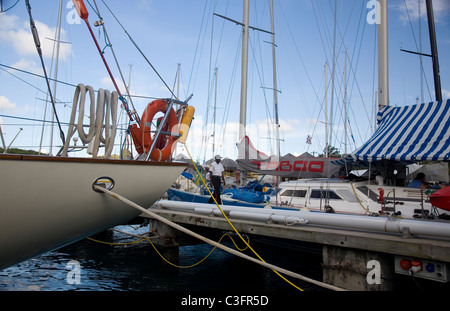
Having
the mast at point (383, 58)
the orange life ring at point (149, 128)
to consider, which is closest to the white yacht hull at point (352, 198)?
the mast at point (383, 58)

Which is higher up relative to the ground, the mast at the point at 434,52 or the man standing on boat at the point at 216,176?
the mast at the point at 434,52

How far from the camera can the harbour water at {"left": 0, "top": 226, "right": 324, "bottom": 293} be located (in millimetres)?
5621

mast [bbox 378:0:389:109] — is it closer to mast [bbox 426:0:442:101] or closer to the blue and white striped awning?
the blue and white striped awning

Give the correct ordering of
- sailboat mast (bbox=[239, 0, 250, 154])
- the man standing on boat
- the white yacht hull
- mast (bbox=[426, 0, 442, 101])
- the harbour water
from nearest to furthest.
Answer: the harbour water
the white yacht hull
the man standing on boat
mast (bbox=[426, 0, 442, 101])
sailboat mast (bbox=[239, 0, 250, 154])

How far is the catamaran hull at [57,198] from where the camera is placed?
3166 mm

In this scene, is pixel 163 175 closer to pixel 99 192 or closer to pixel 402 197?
A: pixel 99 192

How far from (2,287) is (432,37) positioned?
44.4ft

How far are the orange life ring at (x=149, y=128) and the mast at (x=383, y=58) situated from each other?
6.74m

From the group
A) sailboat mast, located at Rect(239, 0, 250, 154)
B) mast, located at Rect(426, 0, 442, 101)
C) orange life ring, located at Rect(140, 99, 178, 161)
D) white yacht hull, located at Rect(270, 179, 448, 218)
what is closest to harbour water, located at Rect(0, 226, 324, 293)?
white yacht hull, located at Rect(270, 179, 448, 218)

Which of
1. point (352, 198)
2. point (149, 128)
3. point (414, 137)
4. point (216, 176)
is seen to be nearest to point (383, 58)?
point (414, 137)

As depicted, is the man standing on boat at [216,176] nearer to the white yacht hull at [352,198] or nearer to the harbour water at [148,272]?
the harbour water at [148,272]

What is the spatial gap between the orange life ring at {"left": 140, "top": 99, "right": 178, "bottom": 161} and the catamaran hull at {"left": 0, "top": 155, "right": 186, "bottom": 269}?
278mm
